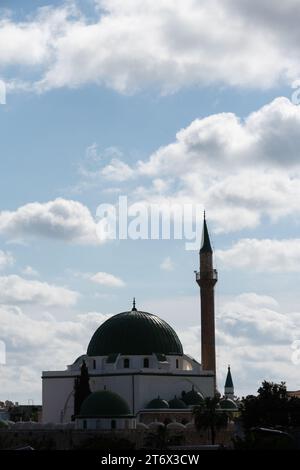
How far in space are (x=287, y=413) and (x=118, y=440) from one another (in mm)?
9818

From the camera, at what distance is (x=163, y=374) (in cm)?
6122

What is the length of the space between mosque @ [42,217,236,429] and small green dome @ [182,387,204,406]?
5 cm

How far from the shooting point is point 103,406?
54.9 m

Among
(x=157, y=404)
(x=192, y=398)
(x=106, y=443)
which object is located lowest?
(x=106, y=443)

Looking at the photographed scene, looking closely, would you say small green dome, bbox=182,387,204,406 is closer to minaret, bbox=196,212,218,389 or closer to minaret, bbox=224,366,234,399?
minaret, bbox=196,212,218,389

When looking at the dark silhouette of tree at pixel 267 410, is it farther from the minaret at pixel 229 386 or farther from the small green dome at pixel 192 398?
the minaret at pixel 229 386

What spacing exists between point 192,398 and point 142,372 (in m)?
3.41

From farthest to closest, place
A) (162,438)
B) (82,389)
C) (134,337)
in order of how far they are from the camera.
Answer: (134,337), (82,389), (162,438)

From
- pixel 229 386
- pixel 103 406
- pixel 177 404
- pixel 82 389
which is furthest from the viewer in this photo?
pixel 229 386

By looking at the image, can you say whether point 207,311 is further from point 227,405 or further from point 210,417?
point 210,417

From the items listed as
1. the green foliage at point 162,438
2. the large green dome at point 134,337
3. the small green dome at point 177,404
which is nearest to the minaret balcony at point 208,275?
the large green dome at point 134,337

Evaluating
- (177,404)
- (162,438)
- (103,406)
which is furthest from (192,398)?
(162,438)

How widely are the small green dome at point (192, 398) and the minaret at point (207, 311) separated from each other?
3.88m

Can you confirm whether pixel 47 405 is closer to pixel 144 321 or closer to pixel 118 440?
pixel 144 321
